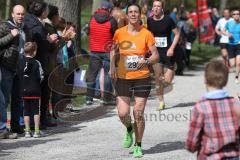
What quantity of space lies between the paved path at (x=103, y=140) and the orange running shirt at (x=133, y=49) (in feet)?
3.54

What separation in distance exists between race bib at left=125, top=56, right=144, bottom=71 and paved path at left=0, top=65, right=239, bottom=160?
1.15 meters

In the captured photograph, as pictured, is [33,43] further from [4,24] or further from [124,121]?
[124,121]

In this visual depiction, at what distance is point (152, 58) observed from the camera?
9.64 metres

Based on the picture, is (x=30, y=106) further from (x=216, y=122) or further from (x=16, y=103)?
(x=216, y=122)

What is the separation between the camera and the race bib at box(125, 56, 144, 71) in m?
9.77

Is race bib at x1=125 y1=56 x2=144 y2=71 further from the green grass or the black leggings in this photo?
the green grass

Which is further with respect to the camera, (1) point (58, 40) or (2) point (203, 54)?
(2) point (203, 54)

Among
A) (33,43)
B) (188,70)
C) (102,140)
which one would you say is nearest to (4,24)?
(33,43)

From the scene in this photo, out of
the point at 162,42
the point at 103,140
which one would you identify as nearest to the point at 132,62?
the point at 103,140

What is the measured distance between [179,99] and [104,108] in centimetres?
234

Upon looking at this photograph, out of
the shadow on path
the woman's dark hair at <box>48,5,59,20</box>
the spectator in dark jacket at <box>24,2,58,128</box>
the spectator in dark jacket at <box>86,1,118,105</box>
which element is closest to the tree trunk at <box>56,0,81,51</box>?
the spectator in dark jacket at <box>86,1,118,105</box>

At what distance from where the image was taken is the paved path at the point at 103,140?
31.8ft

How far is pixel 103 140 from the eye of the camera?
10945 mm

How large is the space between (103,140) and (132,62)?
168 cm
